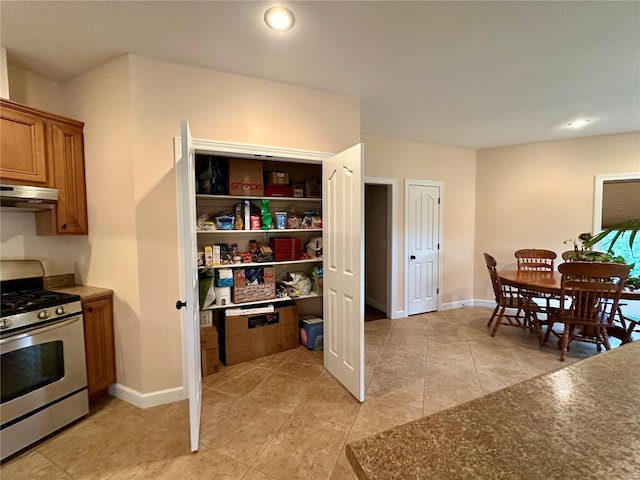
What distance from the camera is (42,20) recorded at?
174 cm

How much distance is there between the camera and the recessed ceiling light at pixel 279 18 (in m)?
1.64

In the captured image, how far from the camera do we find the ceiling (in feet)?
5.42

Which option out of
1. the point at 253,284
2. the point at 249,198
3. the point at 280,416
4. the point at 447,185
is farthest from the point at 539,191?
the point at 280,416

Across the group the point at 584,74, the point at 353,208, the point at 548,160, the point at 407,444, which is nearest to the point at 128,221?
the point at 353,208

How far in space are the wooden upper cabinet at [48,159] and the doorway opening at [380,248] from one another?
3.18 m

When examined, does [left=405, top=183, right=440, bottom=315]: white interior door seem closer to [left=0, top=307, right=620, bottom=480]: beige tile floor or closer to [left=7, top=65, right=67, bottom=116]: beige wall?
[left=0, top=307, right=620, bottom=480]: beige tile floor

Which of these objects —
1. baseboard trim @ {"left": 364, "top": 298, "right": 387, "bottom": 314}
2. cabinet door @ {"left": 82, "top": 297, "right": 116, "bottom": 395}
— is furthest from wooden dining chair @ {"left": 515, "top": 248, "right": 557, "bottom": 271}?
cabinet door @ {"left": 82, "top": 297, "right": 116, "bottom": 395}

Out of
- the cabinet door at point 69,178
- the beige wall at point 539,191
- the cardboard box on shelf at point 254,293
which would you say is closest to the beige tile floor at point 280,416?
the cardboard box on shelf at point 254,293

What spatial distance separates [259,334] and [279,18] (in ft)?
8.93

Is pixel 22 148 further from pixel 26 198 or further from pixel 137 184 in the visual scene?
pixel 137 184

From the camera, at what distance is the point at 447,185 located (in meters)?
4.68

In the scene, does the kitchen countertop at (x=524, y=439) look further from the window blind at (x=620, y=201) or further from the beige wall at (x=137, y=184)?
the window blind at (x=620, y=201)

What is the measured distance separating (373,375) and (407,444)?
2.26 m

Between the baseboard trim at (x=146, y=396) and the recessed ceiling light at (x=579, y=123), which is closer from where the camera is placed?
the baseboard trim at (x=146, y=396)
